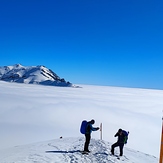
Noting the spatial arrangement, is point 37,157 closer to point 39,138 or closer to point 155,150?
point 39,138

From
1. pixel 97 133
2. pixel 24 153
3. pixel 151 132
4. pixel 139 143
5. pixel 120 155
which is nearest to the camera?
pixel 24 153

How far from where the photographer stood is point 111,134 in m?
19.3

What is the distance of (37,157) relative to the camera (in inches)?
324

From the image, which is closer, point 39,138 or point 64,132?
point 39,138

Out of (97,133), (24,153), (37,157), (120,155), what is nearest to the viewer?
(37,157)

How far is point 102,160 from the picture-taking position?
27.7 ft

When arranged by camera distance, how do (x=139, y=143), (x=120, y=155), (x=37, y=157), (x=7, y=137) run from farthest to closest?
(x=139, y=143) → (x=7, y=137) → (x=120, y=155) → (x=37, y=157)

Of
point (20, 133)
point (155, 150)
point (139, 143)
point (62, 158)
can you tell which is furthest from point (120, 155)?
point (20, 133)

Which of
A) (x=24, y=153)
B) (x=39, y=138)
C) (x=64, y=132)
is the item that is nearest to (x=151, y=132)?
(x=64, y=132)

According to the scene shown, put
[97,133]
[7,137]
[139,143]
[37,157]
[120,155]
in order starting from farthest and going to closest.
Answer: [97,133]
[139,143]
[7,137]
[120,155]
[37,157]

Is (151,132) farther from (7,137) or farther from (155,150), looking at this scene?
(7,137)

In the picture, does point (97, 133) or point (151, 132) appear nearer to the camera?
point (97, 133)

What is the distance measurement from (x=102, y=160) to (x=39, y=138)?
8.22 meters

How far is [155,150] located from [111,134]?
5234 millimetres
